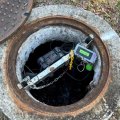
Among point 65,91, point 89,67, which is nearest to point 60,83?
point 65,91

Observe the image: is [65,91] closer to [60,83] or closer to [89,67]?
[60,83]

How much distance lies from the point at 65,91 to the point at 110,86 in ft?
2.95

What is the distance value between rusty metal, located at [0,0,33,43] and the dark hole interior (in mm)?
554

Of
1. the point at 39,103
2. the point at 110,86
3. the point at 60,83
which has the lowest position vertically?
the point at 110,86

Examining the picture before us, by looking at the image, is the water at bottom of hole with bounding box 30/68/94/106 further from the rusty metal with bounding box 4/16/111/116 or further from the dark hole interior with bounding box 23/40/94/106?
the rusty metal with bounding box 4/16/111/116

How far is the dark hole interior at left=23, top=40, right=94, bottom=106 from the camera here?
3.92m

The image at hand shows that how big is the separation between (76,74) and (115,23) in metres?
0.78

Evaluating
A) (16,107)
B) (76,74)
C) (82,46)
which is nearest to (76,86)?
(76,74)

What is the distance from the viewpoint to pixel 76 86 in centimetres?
409

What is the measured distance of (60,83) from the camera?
163 inches

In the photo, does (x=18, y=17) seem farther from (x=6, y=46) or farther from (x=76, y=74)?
(x=76, y=74)

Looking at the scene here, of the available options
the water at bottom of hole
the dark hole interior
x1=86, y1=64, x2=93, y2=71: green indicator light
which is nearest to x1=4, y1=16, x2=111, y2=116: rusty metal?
x1=86, y1=64, x2=93, y2=71: green indicator light

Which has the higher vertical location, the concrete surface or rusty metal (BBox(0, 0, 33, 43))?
rusty metal (BBox(0, 0, 33, 43))

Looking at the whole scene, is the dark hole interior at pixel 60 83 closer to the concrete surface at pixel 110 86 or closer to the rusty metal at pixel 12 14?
the concrete surface at pixel 110 86
